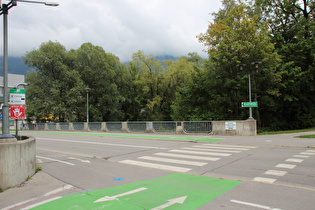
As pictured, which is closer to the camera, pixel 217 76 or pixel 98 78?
pixel 217 76

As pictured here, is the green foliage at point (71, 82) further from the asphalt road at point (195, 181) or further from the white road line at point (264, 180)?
the white road line at point (264, 180)

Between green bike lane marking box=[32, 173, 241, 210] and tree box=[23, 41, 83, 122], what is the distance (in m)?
40.7

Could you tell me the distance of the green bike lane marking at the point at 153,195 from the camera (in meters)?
4.35

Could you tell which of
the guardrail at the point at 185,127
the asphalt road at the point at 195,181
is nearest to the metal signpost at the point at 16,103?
the asphalt road at the point at 195,181

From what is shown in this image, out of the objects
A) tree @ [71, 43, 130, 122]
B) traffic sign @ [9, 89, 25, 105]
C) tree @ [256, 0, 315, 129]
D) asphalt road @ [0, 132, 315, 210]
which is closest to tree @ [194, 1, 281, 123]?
tree @ [256, 0, 315, 129]

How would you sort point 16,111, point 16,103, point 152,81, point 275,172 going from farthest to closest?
point 152,81 < point 16,111 < point 16,103 < point 275,172

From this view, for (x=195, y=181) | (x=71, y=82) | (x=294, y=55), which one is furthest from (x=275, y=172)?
(x=71, y=82)

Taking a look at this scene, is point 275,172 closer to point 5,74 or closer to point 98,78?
point 5,74

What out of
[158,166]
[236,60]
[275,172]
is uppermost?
[236,60]

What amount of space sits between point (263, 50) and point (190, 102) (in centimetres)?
1127

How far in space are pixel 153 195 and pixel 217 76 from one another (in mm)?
23573

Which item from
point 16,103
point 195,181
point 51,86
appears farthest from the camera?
point 51,86

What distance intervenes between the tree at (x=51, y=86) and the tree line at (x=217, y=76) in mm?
176

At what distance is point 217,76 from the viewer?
26.7 metres
